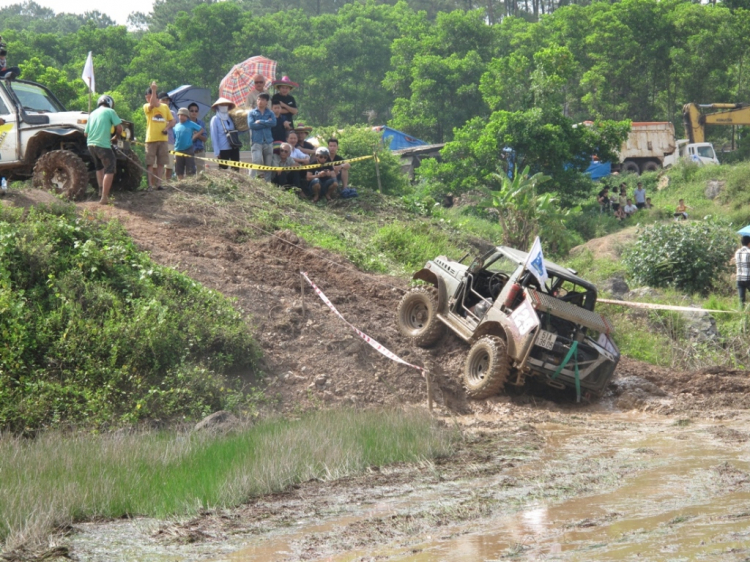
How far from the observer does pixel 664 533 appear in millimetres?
6039

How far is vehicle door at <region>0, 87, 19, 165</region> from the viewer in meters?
15.0

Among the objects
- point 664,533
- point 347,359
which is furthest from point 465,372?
point 664,533

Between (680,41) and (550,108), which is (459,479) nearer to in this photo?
(550,108)

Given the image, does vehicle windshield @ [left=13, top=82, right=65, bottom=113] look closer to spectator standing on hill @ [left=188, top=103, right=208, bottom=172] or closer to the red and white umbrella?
spectator standing on hill @ [left=188, top=103, right=208, bottom=172]

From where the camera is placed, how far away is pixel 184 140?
57.5 ft

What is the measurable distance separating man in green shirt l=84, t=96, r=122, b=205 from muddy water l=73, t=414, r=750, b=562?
8531mm

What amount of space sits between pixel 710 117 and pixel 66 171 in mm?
34408

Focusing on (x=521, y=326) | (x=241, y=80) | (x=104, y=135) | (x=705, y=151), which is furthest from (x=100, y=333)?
(x=705, y=151)

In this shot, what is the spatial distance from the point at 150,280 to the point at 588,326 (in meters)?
5.60

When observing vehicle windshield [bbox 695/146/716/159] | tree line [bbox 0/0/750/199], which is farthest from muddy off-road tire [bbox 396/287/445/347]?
vehicle windshield [bbox 695/146/716/159]

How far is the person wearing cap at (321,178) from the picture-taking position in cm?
1880

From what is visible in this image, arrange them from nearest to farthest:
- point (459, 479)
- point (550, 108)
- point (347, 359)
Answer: point (459, 479) < point (347, 359) < point (550, 108)

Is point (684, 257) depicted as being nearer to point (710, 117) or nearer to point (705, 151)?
point (705, 151)

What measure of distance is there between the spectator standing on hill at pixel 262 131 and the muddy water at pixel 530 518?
10193mm
